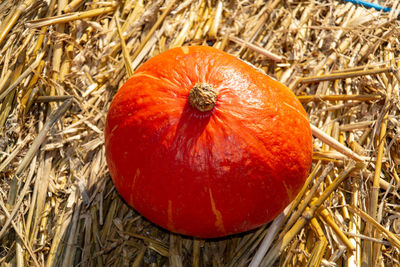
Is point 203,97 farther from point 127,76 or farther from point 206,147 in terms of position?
point 127,76

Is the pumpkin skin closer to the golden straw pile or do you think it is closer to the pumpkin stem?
the pumpkin stem

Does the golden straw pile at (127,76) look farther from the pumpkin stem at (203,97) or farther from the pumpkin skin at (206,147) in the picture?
the pumpkin stem at (203,97)

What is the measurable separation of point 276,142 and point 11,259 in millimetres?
1874

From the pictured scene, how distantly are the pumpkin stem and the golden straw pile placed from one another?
108 centimetres

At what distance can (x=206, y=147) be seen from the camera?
2.47 meters

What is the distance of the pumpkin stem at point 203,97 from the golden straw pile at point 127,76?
3.55ft

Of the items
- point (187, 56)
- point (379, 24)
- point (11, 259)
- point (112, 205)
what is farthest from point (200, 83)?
point (379, 24)

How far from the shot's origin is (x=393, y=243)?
291cm

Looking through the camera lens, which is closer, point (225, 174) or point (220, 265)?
point (225, 174)

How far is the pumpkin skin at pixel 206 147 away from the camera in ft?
8.15

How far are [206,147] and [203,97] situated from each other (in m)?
0.28

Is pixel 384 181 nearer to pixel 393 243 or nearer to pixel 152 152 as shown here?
pixel 393 243

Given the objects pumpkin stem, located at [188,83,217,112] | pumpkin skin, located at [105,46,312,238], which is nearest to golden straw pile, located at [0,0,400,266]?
pumpkin skin, located at [105,46,312,238]

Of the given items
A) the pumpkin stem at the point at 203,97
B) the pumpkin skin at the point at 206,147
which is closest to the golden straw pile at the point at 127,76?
the pumpkin skin at the point at 206,147
